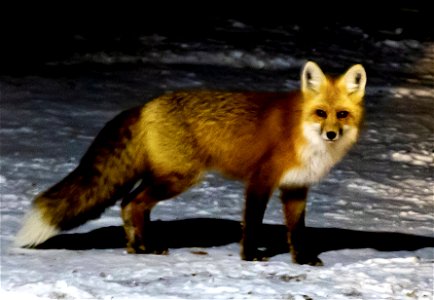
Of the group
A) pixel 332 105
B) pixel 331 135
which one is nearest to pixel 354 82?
pixel 332 105

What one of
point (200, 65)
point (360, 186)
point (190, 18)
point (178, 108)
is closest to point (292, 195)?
point (178, 108)

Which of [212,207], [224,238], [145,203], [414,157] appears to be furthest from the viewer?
[414,157]

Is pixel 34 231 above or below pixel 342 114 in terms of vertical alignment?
below

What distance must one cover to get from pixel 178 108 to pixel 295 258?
4.38ft

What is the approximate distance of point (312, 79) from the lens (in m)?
6.02

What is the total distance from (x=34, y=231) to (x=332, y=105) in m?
2.15

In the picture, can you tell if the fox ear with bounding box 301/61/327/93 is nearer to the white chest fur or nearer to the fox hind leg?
the white chest fur

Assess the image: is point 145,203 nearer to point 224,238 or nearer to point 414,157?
point 224,238

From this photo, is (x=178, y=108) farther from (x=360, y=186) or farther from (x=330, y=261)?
(x=360, y=186)

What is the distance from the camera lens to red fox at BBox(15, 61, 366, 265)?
5.93 m


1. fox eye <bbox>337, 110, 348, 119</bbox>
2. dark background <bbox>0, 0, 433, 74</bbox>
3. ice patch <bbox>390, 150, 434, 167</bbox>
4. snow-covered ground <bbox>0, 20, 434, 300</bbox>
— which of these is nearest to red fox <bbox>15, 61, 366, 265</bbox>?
fox eye <bbox>337, 110, 348, 119</bbox>

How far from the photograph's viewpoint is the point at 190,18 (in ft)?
63.7

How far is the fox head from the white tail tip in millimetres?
1846

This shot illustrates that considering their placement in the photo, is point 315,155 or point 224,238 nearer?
point 315,155
